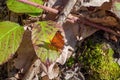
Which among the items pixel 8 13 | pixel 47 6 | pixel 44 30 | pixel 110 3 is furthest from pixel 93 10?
pixel 8 13

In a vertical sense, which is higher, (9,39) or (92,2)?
(92,2)

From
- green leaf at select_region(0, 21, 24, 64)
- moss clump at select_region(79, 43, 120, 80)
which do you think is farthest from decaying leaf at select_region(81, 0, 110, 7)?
green leaf at select_region(0, 21, 24, 64)

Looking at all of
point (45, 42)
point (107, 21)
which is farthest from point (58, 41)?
point (107, 21)

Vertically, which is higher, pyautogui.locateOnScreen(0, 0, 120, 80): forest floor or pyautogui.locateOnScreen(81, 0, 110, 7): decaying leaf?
pyautogui.locateOnScreen(81, 0, 110, 7): decaying leaf

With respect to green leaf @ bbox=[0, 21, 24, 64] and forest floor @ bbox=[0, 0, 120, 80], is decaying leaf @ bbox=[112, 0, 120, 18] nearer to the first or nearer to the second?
forest floor @ bbox=[0, 0, 120, 80]

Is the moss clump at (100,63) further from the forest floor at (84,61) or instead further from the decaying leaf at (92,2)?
the decaying leaf at (92,2)

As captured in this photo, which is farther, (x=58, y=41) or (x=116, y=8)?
(x=116, y=8)

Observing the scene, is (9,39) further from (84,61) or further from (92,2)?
(92,2)
